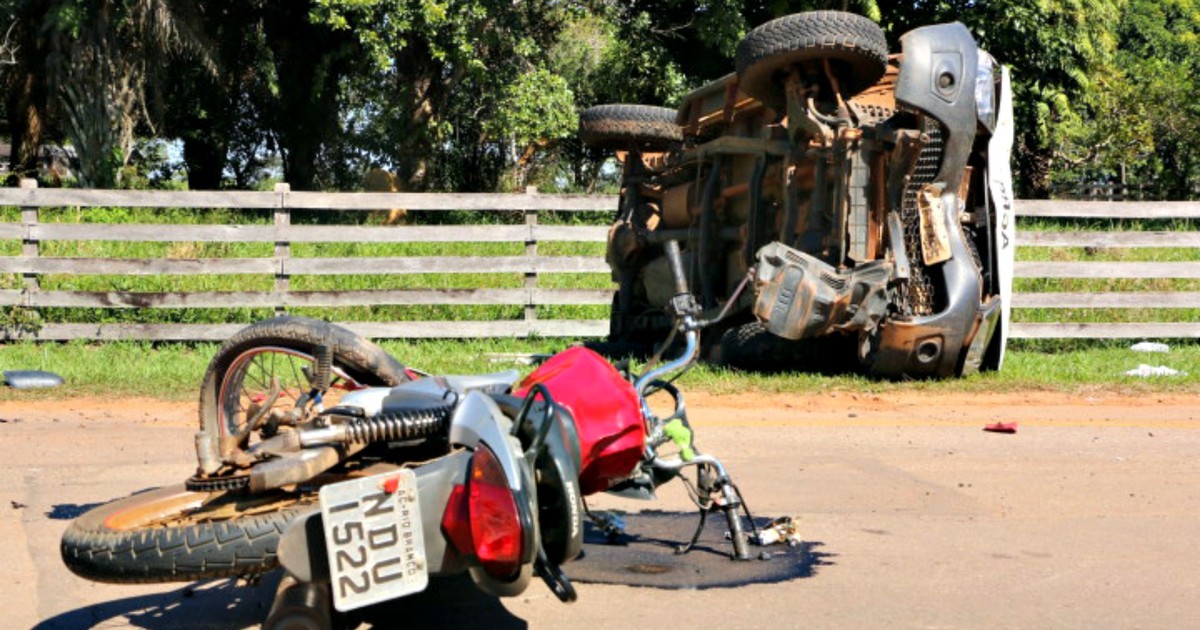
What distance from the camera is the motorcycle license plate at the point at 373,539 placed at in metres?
3.89

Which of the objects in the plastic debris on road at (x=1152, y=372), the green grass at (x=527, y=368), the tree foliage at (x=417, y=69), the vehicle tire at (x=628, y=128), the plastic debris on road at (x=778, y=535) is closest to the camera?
the plastic debris on road at (x=778, y=535)

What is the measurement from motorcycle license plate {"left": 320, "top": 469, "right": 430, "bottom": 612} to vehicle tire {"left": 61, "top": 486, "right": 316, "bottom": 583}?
11.8 inches

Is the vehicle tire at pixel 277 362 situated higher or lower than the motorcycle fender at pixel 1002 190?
lower

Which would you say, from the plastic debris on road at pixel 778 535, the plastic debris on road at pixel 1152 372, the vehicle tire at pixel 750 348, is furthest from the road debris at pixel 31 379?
the plastic debris on road at pixel 1152 372

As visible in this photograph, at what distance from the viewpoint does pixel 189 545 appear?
411 centimetres

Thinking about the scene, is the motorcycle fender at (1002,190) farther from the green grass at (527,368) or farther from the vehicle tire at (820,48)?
the vehicle tire at (820,48)

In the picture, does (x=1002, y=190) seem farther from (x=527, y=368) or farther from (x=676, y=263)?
(x=676, y=263)

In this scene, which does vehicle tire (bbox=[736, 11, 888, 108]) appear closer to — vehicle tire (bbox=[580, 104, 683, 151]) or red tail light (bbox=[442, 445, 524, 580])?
vehicle tire (bbox=[580, 104, 683, 151])

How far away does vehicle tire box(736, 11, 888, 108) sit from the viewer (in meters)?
10.1

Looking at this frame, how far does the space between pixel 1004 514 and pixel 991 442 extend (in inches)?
89.4

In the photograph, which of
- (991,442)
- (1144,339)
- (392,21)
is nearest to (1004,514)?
(991,442)

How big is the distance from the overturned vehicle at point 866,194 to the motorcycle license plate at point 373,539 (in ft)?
18.3

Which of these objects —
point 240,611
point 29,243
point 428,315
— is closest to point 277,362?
point 240,611

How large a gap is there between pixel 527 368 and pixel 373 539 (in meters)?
9.01
